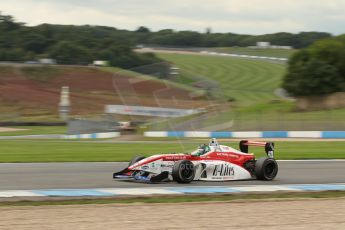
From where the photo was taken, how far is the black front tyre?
1409cm

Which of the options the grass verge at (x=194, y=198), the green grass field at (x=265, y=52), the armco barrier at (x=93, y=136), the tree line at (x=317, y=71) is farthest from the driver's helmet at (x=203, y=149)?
the green grass field at (x=265, y=52)

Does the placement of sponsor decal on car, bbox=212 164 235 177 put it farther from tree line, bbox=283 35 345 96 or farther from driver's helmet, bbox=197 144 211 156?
tree line, bbox=283 35 345 96

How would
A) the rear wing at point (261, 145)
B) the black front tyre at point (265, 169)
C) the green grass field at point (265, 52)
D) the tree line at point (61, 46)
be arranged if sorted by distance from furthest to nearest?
the green grass field at point (265, 52) → the tree line at point (61, 46) → the rear wing at point (261, 145) → the black front tyre at point (265, 169)

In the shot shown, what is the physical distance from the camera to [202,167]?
13664 mm

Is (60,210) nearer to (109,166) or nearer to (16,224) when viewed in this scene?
(16,224)

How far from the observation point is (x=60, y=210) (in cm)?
971

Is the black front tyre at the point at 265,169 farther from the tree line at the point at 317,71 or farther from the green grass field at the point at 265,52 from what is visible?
the green grass field at the point at 265,52

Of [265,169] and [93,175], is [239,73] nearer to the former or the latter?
[93,175]

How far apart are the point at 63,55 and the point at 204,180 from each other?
3267 inches

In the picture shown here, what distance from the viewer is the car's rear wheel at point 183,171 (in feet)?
42.7

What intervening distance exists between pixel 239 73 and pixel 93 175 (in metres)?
73.2

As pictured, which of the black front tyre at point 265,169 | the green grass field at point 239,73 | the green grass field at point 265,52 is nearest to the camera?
the black front tyre at point 265,169

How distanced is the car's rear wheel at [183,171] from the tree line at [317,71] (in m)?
45.9

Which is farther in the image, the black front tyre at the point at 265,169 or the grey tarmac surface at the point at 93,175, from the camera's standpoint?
the black front tyre at the point at 265,169
